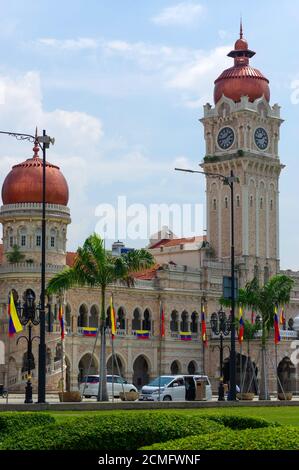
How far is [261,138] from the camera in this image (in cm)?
9681

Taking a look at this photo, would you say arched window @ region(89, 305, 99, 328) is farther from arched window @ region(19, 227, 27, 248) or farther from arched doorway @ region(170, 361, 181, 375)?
arched window @ region(19, 227, 27, 248)

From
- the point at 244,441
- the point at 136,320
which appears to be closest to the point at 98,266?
the point at 136,320

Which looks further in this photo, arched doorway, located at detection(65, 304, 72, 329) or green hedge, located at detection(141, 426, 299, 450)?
arched doorway, located at detection(65, 304, 72, 329)

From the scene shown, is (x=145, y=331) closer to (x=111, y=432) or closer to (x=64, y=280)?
(x=64, y=280)

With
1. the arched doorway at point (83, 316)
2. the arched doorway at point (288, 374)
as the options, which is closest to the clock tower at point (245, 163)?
the arched doorway at point (288, 374)

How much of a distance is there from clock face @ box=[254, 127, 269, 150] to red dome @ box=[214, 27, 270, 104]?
3.11 meters

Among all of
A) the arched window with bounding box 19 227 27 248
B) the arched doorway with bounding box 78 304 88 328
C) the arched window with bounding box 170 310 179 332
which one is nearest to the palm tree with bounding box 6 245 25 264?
the arched window with bounding box 19 227 27 248

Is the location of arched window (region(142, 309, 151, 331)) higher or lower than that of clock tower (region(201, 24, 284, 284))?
lower

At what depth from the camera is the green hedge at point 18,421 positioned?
20252 mm

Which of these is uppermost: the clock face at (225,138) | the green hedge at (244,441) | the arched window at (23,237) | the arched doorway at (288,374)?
the clock face at (225,138)

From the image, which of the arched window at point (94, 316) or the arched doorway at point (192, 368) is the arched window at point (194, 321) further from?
the arched window at point (94, 316)

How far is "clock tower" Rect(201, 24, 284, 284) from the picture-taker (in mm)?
94375

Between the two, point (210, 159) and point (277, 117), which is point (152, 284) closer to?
point (210, 159)

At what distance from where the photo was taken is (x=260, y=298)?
63.5 meters
